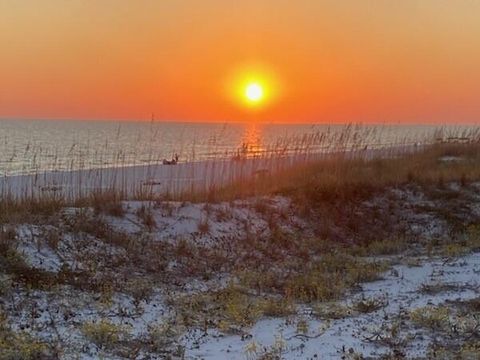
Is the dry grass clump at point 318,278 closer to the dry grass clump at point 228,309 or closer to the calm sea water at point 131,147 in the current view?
the dry grass clump at point 228,309

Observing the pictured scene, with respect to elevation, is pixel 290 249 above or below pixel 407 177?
below

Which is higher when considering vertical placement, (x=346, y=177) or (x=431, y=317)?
(x=346, y=177)

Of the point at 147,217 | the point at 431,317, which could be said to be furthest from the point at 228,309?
the point at 147,217

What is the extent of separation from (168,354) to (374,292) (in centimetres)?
304

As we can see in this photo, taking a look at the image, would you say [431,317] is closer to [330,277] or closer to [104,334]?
[330,277]

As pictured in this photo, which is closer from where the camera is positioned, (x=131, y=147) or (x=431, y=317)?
(x=431, y=317)

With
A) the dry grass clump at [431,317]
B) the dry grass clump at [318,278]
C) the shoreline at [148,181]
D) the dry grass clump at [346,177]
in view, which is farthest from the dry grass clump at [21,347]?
the dry grass clump at [346,177]

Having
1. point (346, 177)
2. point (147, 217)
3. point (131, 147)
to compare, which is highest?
point (346, 177)

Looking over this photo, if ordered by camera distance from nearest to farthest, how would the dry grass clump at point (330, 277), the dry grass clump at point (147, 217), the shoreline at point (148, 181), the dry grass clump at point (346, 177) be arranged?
the dry grass clump at point (330, 277) → the dry grass clump at point (147, 217) → the shoreline at point (148, 181) → the dry grass clump at point (346, 177)

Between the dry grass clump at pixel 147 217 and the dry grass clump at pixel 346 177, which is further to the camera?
the dry grass clump at pixel 346 177

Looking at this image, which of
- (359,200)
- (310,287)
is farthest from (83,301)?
(359,200)

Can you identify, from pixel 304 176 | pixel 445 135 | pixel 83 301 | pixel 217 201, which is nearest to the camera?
pixel 83 301

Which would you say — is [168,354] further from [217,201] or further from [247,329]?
[217,201]

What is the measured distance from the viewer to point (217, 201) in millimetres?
11094
